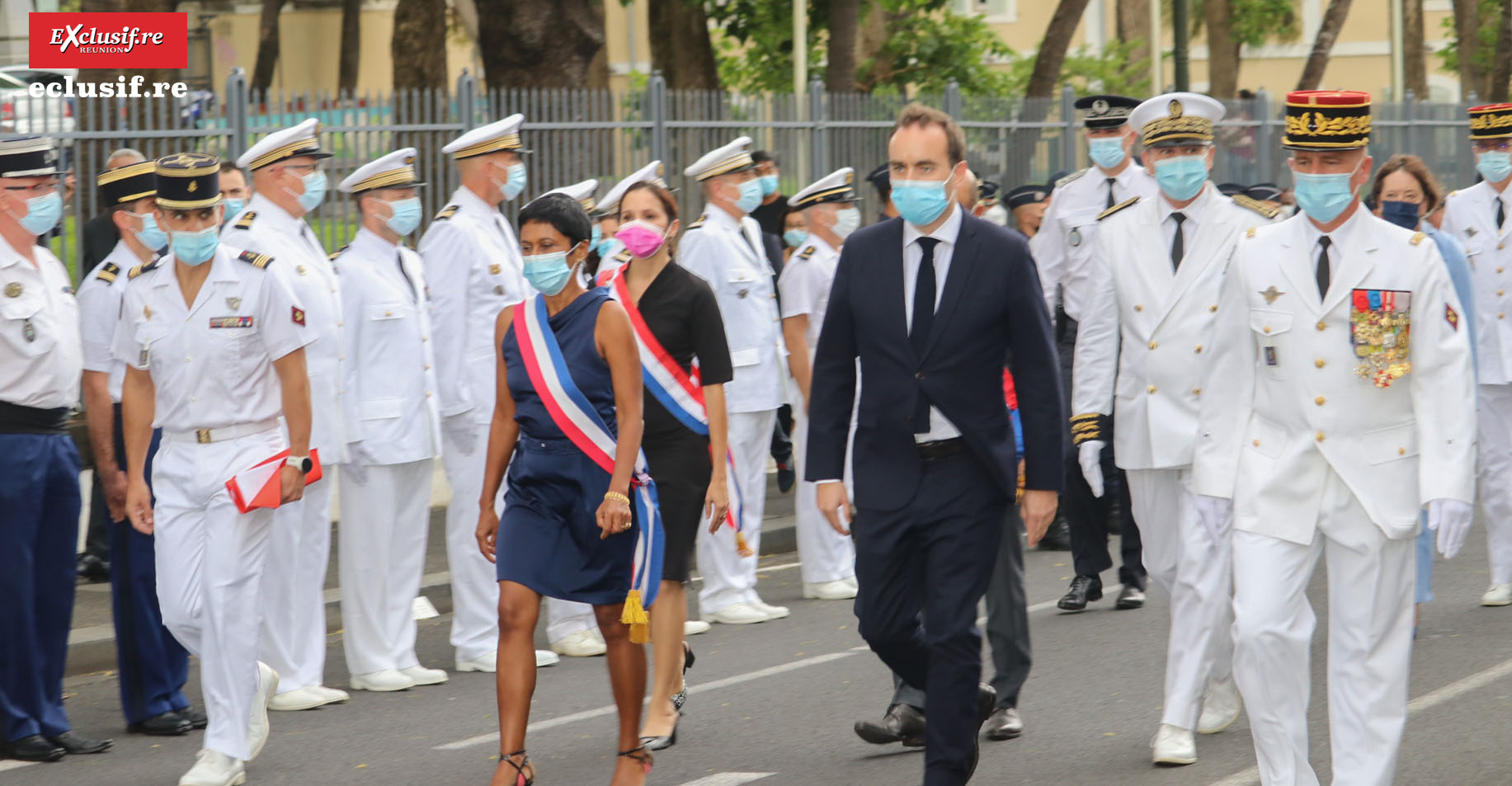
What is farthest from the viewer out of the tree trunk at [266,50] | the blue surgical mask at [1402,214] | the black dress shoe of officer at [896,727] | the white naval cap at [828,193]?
the tree trunk at [266,50]

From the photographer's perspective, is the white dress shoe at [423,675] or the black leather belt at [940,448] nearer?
the black leather belt at [940,448]

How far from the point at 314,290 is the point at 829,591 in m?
3.64

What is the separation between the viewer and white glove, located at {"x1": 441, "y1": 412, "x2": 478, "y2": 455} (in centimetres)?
897

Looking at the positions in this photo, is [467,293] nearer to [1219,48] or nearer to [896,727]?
[896,727]

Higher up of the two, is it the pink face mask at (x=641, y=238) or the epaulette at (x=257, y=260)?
the pink face mask at (x=641, y=238)

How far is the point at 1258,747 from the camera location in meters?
5.57

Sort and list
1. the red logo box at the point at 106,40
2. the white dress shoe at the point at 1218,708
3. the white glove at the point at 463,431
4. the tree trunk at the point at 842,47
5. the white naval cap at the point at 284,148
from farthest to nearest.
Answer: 1. the tree trunk at the point at 842,47
2. the red logo box at the point at 106,40
3. the white glove at the point at 463,431
4. the white naval cap at the point at 284,148
5. the white dress shoe at the point at 1218,708

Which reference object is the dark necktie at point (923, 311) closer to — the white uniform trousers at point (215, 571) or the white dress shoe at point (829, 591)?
the white uniform trousers at point (215, 571)

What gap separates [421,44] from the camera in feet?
87.5

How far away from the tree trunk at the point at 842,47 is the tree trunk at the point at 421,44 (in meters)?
7.22

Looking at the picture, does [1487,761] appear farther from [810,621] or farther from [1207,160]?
[810,621]

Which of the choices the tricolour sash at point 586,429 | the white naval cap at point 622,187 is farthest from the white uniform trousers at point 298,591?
the tricolour sash at point 586,429

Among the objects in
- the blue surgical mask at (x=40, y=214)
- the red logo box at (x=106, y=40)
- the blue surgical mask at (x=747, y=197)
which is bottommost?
the blue surgical mask at (x=40, y=214)

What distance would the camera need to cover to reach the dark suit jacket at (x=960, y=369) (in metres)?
5.82
